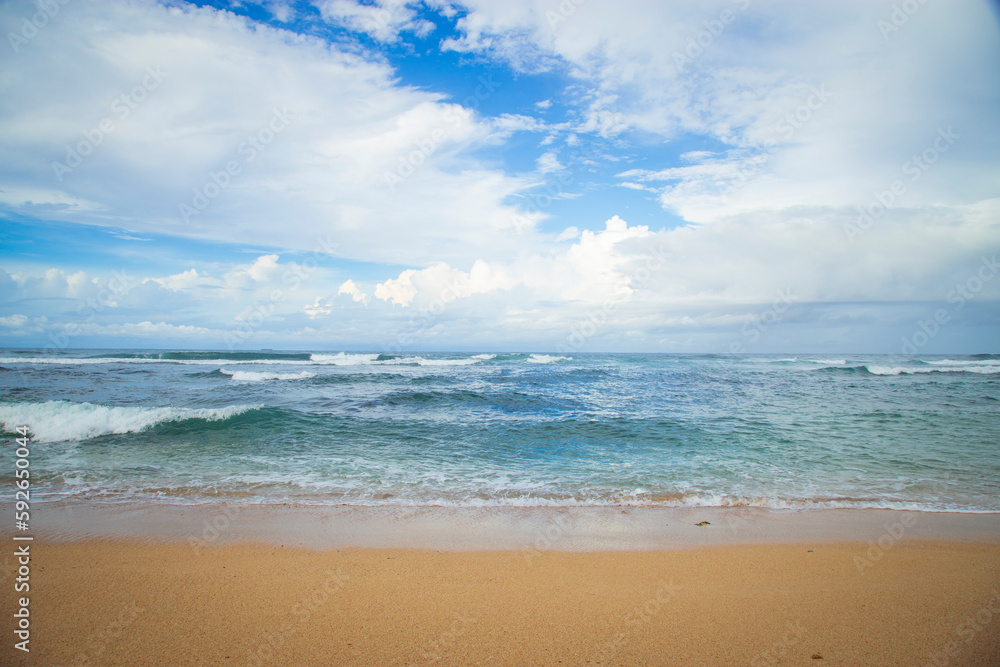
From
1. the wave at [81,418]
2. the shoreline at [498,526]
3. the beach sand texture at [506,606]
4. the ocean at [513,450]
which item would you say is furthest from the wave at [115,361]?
the beach sand texture at [506,606]

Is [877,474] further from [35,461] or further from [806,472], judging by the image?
[35,461]

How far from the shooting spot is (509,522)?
18.8ft

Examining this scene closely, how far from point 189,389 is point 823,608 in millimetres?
23399

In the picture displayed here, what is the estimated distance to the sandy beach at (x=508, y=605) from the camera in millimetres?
3117

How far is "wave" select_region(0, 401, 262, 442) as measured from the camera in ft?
33.5

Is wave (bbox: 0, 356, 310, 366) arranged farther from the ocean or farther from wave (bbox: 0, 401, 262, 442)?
wave (bbox: 0, 401, 262, 442)

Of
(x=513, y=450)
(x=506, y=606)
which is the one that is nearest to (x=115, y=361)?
(x=513, y=450)

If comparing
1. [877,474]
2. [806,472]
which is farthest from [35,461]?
[877,474]

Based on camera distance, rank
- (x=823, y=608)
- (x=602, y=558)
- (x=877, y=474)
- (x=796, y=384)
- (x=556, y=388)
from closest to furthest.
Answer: (x=823, y=608)
(x=602, y=558)
(x=877, y=474)
(x=556, y=388)
(x=796, y=384)

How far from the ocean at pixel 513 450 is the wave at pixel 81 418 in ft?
0.14

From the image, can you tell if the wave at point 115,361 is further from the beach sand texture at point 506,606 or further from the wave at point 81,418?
the beach sand texture at point 506,606

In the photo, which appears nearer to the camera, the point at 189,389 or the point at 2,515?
the point at 2,515

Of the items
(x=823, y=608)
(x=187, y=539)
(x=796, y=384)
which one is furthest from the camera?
(x=796, y=384)

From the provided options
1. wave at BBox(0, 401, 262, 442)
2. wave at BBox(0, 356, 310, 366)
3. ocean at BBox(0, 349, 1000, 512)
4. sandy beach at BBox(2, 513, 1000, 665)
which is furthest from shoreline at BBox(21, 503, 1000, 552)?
wave at BBox(0, 356, 310, 366)
